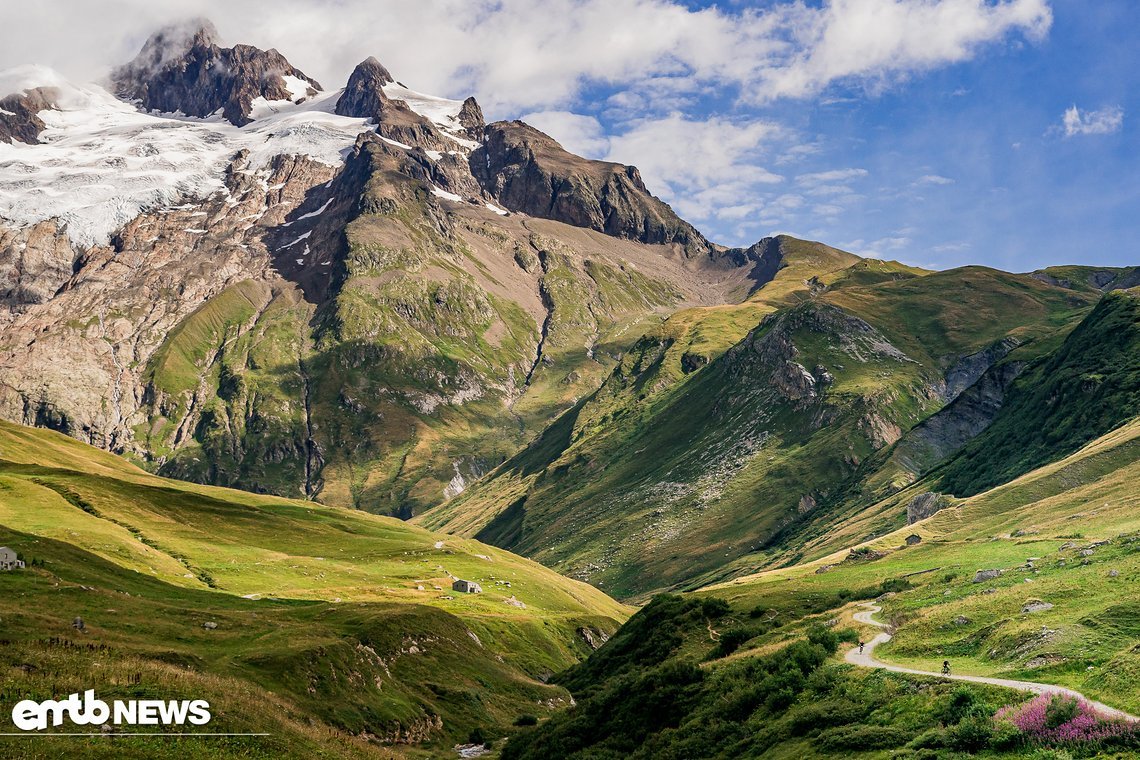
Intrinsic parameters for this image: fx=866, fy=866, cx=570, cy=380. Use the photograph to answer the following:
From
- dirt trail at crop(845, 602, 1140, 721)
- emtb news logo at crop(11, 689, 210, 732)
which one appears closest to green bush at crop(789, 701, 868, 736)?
dirt trail at crop(845, 602, 1140, 721)

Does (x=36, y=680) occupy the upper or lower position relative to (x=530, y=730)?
upper

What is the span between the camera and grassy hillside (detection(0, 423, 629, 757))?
52.9m

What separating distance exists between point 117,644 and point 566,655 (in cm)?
7904

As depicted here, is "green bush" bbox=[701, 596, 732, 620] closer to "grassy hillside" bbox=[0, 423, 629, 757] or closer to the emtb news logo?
"grassy hillside" bbox=[0, 423, 629, 757]

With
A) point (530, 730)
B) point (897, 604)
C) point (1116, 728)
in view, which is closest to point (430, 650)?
point (530, 730)

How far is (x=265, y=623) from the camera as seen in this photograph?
84875 mm

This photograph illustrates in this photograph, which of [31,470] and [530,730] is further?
[31,470]

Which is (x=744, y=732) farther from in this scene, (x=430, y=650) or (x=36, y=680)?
(x=430, y=650)

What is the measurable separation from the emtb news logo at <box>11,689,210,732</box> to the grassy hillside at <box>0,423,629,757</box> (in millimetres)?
1235

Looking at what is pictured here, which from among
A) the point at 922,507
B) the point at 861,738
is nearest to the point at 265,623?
the point at 861,738

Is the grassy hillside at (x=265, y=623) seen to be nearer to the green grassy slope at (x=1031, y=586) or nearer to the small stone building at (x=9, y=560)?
the small stone building at (x=9, y=560)

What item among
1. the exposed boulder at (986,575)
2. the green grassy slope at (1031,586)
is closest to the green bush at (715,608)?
the green grassy slope at (1031,586)

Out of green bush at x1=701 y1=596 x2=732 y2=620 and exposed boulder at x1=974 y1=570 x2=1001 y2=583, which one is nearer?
exposed boulder at x1=974 y1=570 x2=1001 y2=583

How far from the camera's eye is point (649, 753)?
176 ft
